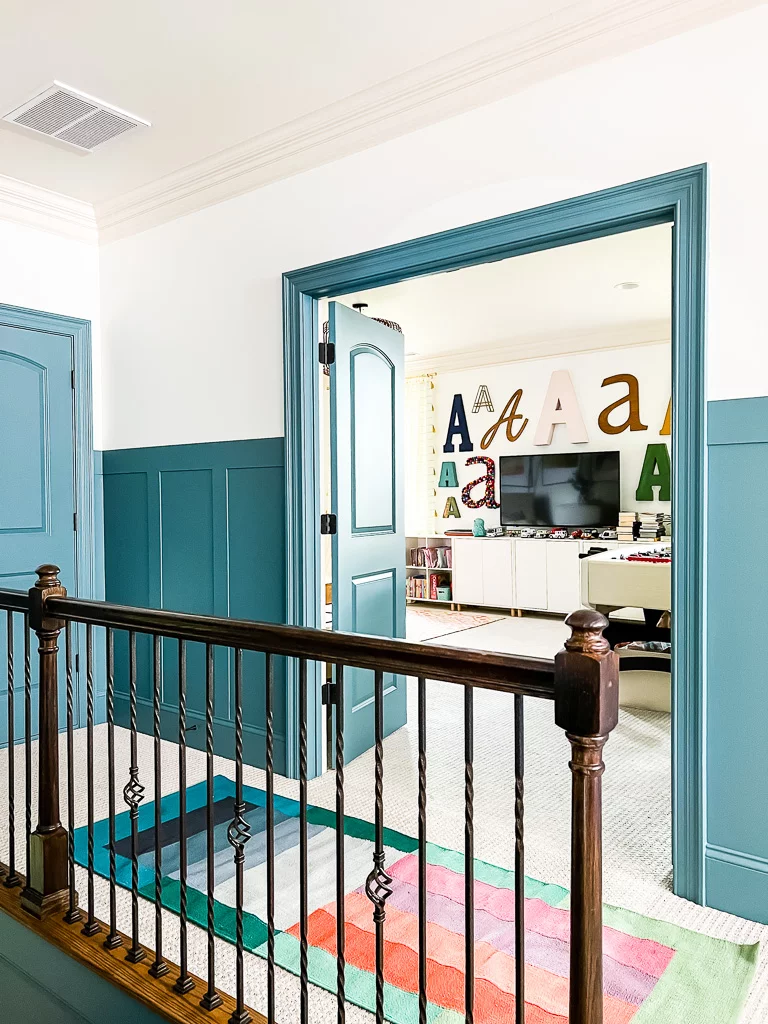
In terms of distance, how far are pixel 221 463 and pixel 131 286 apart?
1.15 meters

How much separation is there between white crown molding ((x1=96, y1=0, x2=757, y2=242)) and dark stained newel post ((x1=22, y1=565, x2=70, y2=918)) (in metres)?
1.97

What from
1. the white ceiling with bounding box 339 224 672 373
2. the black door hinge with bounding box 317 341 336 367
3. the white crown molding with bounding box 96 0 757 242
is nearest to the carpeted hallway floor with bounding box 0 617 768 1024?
the black door hinge with bounding box 317 341 336 367

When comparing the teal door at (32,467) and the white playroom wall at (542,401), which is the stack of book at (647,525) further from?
the teal door at (32,467)

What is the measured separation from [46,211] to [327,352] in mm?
1695

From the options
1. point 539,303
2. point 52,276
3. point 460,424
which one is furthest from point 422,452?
point 52,276

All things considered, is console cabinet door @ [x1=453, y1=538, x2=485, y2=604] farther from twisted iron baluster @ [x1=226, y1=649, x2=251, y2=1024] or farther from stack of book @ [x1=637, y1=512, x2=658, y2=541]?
twisted iron baluster @ [x1=226, y1=649, x2=251, y2=1024]

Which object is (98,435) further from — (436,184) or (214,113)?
(436,184)

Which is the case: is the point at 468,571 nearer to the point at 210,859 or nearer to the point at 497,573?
the point at 497,573

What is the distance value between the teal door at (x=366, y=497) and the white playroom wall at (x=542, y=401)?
145 inches

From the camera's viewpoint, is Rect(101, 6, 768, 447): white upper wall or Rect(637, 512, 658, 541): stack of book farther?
Rect(637, 512, 658, 541): stack of book

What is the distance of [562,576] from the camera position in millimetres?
6816

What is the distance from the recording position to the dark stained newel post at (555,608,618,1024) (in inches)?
42.1

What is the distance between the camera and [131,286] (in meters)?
3.81

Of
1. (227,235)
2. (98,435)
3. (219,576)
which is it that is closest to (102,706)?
(219,576)
